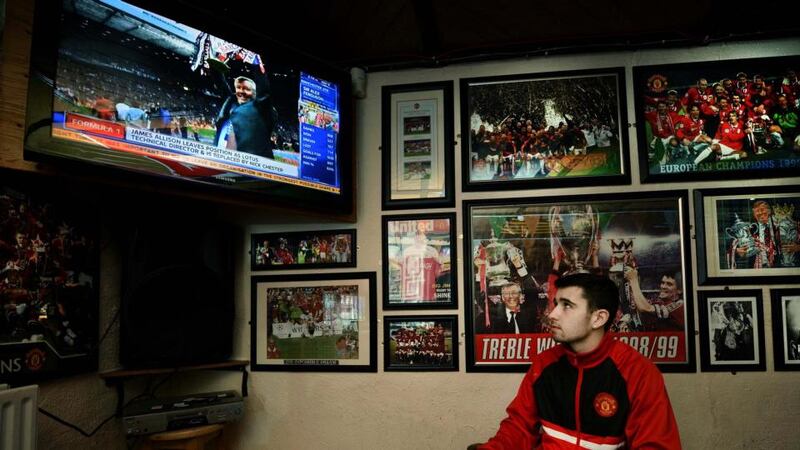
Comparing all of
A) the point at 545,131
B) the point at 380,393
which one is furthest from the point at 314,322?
the point at 545,131

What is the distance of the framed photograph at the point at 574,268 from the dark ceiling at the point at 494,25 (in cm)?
80

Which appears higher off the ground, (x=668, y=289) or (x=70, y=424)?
(x=668, y=289)

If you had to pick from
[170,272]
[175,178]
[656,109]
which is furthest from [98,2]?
[656,109]

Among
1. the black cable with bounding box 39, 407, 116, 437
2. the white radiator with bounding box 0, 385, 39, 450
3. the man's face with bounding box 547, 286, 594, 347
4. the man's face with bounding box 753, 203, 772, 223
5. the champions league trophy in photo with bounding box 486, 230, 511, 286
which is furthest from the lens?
the champions league trophy in photo with bounding box 486, 230, 511, 286

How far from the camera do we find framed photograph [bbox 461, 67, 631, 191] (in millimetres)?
2363

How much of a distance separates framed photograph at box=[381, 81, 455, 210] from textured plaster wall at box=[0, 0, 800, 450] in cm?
6

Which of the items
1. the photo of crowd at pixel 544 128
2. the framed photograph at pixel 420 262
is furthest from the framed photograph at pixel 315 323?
the photo of crowd at pixel 544 128

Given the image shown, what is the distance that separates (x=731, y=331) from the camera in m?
2.21

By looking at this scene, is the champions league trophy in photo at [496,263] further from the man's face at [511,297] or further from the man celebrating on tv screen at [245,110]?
the man celebrating on tv screen at [245,110]

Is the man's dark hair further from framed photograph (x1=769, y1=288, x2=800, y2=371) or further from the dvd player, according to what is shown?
the dvd player

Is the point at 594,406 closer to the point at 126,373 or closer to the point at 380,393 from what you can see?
the point at 380,393

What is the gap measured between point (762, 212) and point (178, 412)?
110 inches

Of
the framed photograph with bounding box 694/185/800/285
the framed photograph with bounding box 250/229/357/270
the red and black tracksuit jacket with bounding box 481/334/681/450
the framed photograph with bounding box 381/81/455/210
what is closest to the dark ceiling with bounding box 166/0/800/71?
the framed photograph with bounding box 381/81/455/210

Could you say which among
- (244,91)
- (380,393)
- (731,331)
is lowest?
(380,393)
